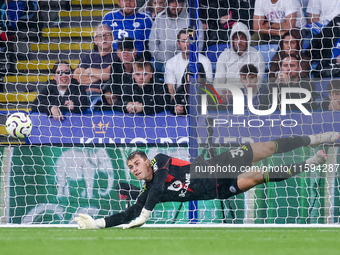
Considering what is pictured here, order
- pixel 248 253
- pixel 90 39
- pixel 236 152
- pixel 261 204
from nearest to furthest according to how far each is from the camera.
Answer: pixel 248 253
pixel 236 152
pixel 261 204
pixel 90 39

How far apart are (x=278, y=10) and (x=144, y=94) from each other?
1.53 metres

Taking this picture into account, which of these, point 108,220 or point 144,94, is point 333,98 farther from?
point 108,220

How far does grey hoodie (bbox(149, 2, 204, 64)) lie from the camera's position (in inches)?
158

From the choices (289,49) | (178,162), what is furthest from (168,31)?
(178,162)

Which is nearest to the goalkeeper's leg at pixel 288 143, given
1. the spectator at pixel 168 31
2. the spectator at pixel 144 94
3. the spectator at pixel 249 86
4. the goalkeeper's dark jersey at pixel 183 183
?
the goalkeeper's dark jersey at pixel 183 183

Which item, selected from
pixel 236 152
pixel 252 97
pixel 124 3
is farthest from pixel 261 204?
pixel 124 3

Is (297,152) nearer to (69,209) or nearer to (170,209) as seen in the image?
(170,209)

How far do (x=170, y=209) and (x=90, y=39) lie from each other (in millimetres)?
1975

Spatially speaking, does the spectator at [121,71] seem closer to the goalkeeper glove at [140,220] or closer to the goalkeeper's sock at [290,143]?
the goalkeeper glove at [140,220]

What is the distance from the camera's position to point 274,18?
3975 mm

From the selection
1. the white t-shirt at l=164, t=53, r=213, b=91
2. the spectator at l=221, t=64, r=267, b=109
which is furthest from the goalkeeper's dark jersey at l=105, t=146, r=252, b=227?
the white t-shirt at l=164, t=53, r=213, b=91

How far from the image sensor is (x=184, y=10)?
158 inches

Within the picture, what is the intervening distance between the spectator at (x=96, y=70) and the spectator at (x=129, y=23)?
0.14 metres

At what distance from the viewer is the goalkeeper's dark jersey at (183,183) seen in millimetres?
3193
